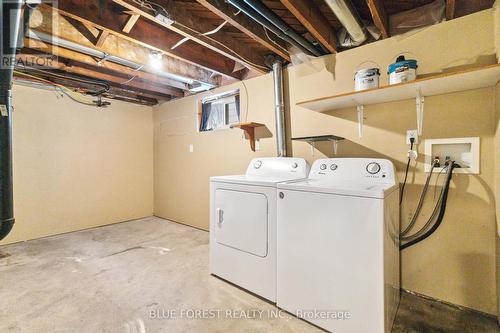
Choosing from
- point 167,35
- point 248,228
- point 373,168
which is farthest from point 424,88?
point 167,35

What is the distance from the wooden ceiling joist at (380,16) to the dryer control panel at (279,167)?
1.19 m

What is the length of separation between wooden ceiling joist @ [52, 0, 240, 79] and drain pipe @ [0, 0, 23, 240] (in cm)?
46

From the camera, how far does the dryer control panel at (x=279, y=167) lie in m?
2.13

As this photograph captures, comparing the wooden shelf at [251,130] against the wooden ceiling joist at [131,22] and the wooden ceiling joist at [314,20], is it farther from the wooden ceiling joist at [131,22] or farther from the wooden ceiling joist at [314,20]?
the wooden ceiling joist at [131,22]

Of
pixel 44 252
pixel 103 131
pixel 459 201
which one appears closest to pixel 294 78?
pixel 459 201

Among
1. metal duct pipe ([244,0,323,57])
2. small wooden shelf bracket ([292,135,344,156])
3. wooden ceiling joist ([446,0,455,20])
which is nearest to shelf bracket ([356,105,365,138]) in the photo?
small wooden shelf bracket ([292,135,344,156])

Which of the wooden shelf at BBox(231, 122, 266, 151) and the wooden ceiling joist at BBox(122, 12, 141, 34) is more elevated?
the wooden ceiling joist at BBox(122, 12, 141, 34)

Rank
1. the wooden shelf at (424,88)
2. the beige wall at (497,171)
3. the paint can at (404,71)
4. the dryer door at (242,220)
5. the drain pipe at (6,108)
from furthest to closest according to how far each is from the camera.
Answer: the dryer door at (242,220), the paint can at (404,71), the beige wall at (497,171), the wooden shelf at (424,88), the drain pipe at (6,108)

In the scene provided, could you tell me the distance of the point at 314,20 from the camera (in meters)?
1.75

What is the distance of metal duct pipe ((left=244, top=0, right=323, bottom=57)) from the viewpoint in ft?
4.94

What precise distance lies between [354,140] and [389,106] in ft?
1.24

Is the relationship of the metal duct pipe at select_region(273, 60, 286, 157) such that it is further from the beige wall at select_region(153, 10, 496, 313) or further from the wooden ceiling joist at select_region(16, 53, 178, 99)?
the wooden ceiling joist at select_region(16, 53, 178, 99)

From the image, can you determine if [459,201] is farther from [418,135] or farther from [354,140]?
[354,140]

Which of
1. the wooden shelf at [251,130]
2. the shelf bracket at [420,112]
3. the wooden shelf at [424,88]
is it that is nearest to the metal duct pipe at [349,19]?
the wooden shelf at [424,88]
